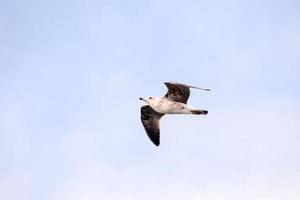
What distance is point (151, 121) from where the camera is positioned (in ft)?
148

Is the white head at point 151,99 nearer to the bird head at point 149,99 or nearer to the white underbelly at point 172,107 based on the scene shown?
the bird head at point 149,99

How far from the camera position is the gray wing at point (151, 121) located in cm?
4462

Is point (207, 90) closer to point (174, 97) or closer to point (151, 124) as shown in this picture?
point (174, 97)

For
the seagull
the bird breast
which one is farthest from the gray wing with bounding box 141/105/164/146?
the bird breast

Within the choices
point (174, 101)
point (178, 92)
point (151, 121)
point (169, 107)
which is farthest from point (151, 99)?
point (151, 121)

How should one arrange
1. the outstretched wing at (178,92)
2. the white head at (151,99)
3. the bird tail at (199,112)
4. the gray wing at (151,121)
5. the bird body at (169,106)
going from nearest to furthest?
the outstretched wing at (178,92) → the bird tail at (199,112) → the bird body at (169,106) → the white head at (151,99) → the gray wing at (151,121)

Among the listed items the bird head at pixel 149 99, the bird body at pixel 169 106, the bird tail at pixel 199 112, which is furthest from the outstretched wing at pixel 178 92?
the bird head at pixel 149 99

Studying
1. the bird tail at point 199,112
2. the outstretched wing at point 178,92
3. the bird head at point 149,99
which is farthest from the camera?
the bird head at point 149,99

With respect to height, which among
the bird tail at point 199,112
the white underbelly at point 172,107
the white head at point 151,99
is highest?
the white head at point 151,99

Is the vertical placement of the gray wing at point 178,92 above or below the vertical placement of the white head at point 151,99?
above

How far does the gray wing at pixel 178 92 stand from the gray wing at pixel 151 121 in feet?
20.4

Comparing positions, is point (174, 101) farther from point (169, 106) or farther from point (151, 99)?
point (151, 99)

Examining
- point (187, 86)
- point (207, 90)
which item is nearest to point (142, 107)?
point (187, 86)

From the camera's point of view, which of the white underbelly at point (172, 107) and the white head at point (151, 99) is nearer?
the white underbelly at point (172, 107)
